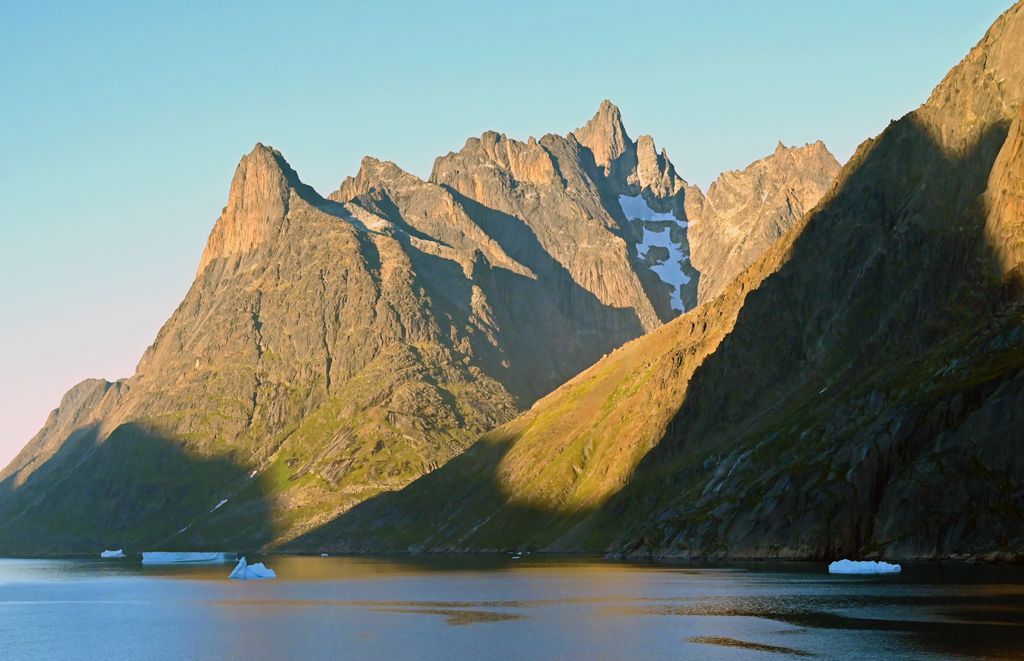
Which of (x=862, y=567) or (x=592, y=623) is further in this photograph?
(x=862, y=567)

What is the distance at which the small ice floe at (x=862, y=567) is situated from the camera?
18419cm

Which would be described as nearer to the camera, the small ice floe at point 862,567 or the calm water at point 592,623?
the calm water at point 592,623

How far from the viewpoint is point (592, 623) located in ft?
445

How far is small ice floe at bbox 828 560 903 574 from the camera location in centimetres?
18419

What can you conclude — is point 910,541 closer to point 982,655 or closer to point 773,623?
point 773,623

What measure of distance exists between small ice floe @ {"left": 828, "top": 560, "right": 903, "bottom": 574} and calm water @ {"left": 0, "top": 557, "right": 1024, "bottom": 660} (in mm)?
3949

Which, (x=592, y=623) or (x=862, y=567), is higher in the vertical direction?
(x=592, y=623)

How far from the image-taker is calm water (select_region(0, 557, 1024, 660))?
11138 cm

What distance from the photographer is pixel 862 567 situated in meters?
189

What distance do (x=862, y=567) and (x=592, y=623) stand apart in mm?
69328

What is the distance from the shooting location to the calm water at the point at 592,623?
111 metres

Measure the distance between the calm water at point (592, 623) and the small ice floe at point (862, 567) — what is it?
3949 mm

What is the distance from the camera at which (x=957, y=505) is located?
619ft

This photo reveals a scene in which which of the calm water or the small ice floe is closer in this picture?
the calm water
